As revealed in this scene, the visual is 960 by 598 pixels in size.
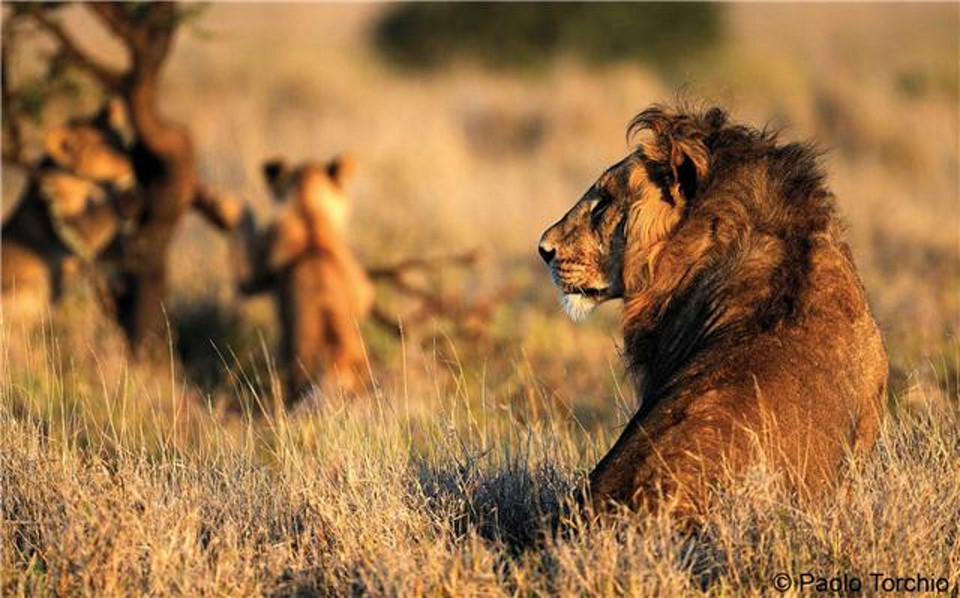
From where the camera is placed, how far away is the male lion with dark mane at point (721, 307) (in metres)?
4.34

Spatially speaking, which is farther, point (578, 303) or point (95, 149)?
point (95, 149)

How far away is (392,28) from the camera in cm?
3105

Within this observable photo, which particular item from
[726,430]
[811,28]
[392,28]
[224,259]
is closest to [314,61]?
[392,28]

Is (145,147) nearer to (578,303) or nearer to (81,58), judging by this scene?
(81,58)

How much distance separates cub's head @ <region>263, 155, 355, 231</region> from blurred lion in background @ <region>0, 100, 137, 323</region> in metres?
1.09

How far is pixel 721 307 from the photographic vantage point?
190 inches

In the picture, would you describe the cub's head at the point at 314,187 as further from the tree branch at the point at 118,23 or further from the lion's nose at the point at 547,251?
the lion's nose at the point at 547,251

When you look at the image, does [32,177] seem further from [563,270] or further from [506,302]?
[563,270]

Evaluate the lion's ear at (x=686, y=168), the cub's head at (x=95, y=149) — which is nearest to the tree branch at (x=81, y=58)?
the cub's head at (x=95, y=149)

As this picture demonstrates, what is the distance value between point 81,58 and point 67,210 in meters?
1.29

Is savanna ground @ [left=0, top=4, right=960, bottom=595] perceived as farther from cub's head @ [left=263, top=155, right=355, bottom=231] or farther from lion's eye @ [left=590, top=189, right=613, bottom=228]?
cub's head @ [left=263, top=155, right=355, bottom=231]

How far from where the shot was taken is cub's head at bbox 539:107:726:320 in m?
5.06

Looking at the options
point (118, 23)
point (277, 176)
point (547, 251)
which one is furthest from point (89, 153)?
point (547, 251)

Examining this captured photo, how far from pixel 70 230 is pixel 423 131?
7871 mm
